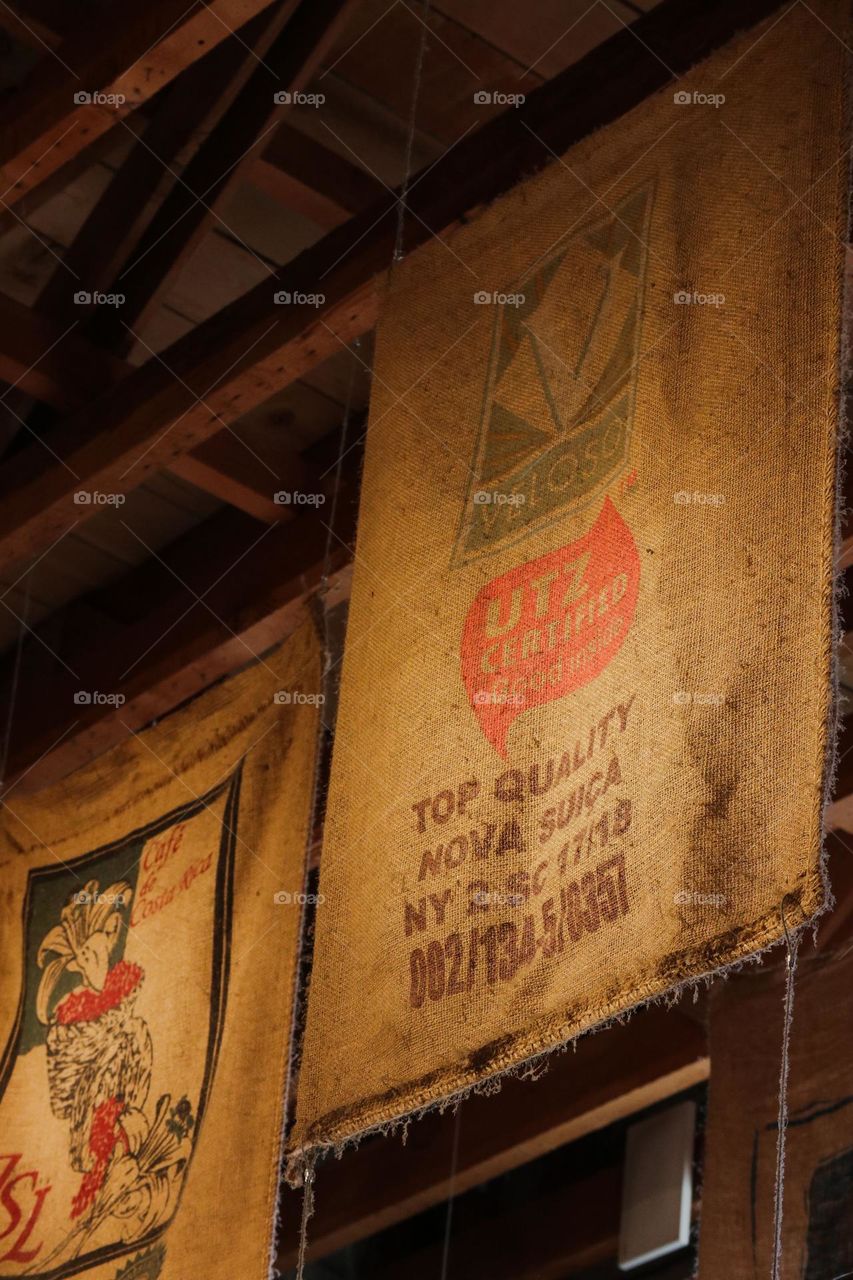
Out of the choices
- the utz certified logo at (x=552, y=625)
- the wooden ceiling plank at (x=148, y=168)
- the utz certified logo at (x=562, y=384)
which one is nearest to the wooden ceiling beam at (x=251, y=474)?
the wooden ceiling plank at (x=148, y=168)

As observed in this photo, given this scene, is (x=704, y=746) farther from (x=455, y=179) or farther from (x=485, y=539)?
(x=455, y=179)

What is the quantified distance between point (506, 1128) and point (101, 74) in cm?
332

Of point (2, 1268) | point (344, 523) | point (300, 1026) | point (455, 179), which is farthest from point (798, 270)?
point (300, 1026)

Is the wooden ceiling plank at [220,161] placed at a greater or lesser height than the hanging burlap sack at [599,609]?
greater

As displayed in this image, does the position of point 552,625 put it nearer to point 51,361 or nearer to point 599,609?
point 599,609

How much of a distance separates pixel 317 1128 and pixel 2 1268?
3.87ft

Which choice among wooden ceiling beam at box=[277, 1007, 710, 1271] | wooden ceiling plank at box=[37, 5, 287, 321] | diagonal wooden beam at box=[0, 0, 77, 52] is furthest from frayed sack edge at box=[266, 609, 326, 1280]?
wooden ceiling beam at box=[277, 1007, 710, 1271]

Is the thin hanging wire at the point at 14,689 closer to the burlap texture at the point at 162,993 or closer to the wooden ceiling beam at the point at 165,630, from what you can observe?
the wooden ceiling beam at the point at 165,630

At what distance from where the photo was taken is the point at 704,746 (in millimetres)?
2354

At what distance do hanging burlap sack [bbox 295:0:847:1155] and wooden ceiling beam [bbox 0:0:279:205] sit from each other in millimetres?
598

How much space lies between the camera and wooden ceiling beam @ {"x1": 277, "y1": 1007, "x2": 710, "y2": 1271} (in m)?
5.21

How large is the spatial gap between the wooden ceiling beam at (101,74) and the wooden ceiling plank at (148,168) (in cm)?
46

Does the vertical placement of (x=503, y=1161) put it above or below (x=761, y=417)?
above

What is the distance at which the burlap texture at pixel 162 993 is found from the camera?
3.28m
